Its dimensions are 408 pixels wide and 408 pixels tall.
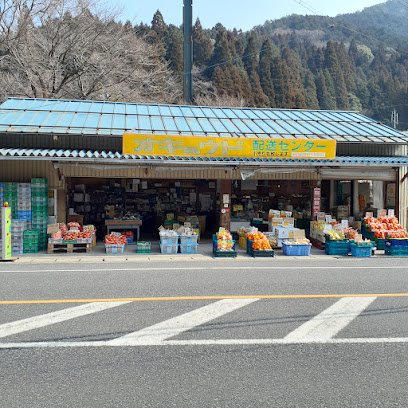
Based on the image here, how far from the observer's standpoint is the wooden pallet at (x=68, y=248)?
14.1 meters

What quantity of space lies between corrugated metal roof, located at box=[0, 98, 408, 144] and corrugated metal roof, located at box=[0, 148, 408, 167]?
3.34ft

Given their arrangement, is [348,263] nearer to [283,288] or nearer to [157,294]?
[283,288]

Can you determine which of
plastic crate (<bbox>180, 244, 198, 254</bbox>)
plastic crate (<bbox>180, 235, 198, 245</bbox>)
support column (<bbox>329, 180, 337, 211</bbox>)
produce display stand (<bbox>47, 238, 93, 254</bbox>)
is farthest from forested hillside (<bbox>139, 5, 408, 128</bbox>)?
produce display stand (<bbox>47, 238, 93, 254</bbox>)

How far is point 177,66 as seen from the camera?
56.9 metres

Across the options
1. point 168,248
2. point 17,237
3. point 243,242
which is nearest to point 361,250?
point 243,242

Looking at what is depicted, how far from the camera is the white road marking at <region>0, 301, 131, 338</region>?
21.4 feet

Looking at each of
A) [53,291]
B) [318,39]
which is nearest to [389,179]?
[53,291]

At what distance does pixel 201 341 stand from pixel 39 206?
34.3 ft

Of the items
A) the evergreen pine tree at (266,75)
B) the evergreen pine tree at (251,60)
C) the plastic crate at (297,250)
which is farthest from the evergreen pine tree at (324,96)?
the plastic crate at (297,250)

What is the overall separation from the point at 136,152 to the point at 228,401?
11.3 metres

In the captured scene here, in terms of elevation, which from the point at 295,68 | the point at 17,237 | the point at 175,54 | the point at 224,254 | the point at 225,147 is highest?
the point at 295,68

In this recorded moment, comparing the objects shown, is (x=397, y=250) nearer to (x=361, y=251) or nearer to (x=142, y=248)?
(x=361, y=251)

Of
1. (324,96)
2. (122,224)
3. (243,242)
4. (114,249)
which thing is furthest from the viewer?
(324,96)

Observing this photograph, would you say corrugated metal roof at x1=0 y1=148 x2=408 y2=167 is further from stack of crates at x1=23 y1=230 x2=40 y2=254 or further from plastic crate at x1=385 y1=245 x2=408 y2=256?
plastic crate at x1=385 y1=245 x2=408 y2=256
